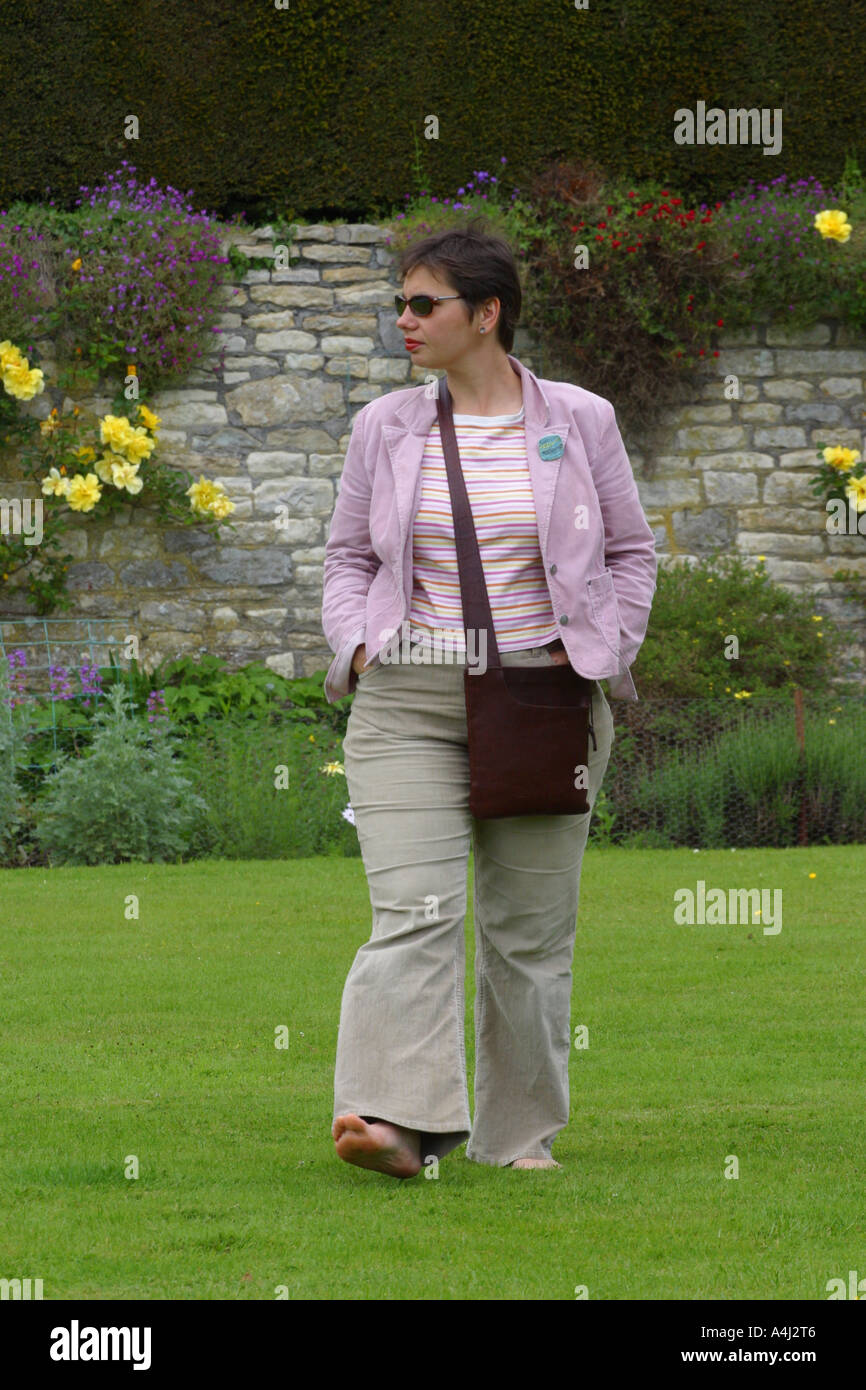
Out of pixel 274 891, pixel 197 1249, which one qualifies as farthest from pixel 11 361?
pixel 197 1249

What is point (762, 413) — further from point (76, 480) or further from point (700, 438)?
point (76, 480)

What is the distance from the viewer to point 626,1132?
4574 millimetres

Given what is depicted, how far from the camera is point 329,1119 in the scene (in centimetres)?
468

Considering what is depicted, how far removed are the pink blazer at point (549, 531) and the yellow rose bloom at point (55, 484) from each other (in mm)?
8153

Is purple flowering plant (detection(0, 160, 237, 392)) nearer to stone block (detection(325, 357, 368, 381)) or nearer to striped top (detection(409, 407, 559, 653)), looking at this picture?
stone block (detection(325, 357, 368, 381))

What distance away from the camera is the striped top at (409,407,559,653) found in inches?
156

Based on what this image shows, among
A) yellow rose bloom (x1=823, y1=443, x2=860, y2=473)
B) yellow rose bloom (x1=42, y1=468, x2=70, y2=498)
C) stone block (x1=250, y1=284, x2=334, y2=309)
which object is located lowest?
yellow rose bloom (x1=42, y1=468, x2=70, y2=498)

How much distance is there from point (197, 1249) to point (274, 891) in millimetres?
5143

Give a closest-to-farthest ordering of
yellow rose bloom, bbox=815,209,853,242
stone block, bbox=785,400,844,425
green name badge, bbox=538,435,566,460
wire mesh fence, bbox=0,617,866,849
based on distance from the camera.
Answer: green name badge, bbox=538,435,566,460 → wire mesh fence, bbox=0,617,866,849 → yellow rose bloom, bbox=815,209,853,242 → stone block, bbox=785,400,844,425

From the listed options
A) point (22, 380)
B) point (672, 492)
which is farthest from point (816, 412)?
point (22, 380)

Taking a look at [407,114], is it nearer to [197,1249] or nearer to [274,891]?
[274,891]

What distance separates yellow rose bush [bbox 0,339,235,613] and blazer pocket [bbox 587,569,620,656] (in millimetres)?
8422

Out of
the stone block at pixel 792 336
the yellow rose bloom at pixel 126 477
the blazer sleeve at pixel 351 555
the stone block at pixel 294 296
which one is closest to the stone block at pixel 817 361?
the stone block at pixel 792 336

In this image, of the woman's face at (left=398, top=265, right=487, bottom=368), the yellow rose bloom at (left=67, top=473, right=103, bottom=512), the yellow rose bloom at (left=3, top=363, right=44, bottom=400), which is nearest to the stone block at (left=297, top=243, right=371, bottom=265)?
the yellow rose bloom at (left=3, top=363, right=44, bottom=400)
